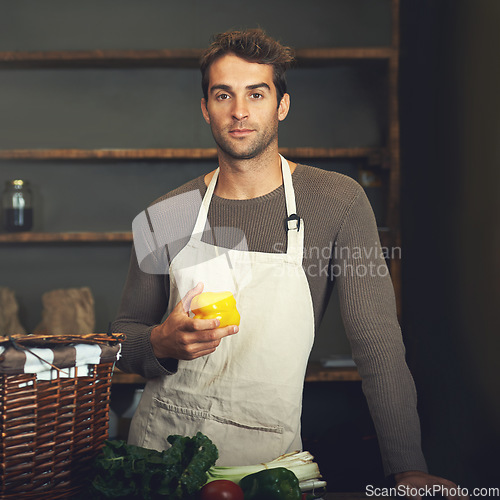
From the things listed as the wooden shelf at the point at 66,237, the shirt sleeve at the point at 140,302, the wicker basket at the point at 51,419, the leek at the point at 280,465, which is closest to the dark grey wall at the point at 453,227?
the leek at the point at 280,465

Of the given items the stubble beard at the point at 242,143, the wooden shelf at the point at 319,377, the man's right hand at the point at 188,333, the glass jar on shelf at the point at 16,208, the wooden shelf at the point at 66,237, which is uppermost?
the stubble beard at the point at 242,143

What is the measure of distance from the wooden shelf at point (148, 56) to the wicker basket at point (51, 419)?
1771 mm

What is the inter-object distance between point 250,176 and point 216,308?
50 centimetres

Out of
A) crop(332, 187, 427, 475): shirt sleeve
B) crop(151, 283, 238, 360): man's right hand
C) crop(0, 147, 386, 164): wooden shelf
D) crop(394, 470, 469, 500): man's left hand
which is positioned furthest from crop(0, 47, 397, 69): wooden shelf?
crop(394, 470, 469, 500): man's left hand

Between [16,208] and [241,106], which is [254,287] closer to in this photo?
[241,106]

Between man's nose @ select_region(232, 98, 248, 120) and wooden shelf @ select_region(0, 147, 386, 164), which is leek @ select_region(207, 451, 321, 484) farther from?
wooden shelf @ select_region(0, 147, 386, 164)

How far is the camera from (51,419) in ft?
2.91

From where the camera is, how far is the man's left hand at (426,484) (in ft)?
3.53

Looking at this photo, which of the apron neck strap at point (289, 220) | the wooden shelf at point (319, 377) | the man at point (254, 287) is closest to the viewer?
the man at point (254, 287)

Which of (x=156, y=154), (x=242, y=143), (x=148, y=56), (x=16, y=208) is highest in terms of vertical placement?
(x=148, y=56)

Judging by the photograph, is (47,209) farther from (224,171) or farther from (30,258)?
(224,171)

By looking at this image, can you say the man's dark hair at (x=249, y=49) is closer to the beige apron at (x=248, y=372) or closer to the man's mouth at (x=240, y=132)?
the man's mouth at (x=240, y=132)

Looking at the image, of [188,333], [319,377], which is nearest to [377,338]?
[188,333]

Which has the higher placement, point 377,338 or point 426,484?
point 377,338
